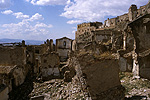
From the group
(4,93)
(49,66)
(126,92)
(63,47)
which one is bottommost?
(4,93)

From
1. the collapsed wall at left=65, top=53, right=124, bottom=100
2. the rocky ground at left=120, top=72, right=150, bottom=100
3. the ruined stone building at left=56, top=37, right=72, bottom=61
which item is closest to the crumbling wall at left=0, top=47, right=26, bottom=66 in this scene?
the collapsed wall at left=65, top=53, right=124, bottom=100

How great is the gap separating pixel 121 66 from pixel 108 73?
5.80 meters

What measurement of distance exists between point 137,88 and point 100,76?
3.03 meters

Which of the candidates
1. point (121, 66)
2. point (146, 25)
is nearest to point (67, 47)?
point (121, 66)

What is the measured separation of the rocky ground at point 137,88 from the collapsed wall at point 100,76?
2.88ft

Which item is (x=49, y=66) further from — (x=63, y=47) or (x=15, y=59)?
(x=63, y=47)

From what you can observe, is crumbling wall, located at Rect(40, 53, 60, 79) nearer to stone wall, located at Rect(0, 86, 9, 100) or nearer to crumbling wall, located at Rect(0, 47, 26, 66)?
crumbling wall, located at Rect(0, 47, 26, 66)

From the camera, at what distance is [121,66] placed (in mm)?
11398

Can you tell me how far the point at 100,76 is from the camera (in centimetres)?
604

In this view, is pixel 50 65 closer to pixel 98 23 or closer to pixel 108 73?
pixel 108 73

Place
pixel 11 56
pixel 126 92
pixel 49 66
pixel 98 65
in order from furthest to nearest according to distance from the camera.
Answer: pixel 49 66 → pixel 11 56 → pixel 126 92 → pixel 98 65

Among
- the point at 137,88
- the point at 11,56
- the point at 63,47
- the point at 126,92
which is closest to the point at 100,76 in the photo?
the point at 126,92

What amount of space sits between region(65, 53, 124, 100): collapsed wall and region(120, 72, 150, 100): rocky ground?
877mm

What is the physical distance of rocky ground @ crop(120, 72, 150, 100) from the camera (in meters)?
6.41
